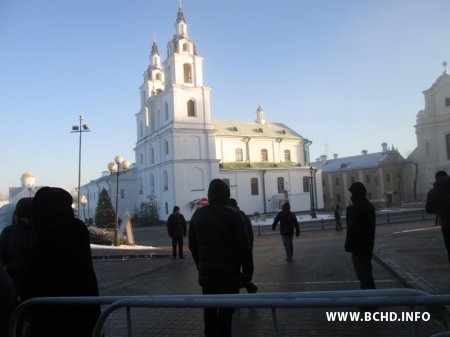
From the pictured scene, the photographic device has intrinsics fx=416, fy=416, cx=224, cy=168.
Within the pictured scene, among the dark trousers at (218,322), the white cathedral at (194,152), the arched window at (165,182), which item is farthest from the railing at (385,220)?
the dark trousers at (218,322)

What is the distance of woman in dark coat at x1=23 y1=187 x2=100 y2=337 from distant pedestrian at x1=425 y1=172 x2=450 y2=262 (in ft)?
20.7

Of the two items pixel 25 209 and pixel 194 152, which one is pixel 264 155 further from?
pixel 25 209

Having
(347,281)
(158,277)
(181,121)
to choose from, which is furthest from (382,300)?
(181,121)

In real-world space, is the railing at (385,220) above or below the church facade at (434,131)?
below

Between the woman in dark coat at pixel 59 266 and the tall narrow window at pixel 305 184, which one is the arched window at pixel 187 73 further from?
the woman in dark coat at pixel 59 266

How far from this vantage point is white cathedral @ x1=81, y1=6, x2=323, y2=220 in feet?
168

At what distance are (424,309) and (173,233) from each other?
13.5m

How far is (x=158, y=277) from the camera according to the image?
11.9 metres

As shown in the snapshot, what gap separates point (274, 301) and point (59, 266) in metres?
1.70

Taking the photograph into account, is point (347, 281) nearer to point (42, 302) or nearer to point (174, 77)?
point (42, 302)

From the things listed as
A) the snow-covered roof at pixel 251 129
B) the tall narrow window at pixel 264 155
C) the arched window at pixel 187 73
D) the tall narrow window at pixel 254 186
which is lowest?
the tall narrow window at pixel 254 186

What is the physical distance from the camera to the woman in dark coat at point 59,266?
3.26m

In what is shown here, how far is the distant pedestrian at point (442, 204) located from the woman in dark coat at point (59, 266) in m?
6.30

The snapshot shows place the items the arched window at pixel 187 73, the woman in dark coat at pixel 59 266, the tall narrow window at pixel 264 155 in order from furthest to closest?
the tall narrow window at pixel 264 155
the arched window at pixel 187 73
the woman in dark coat at pixel 59 266
